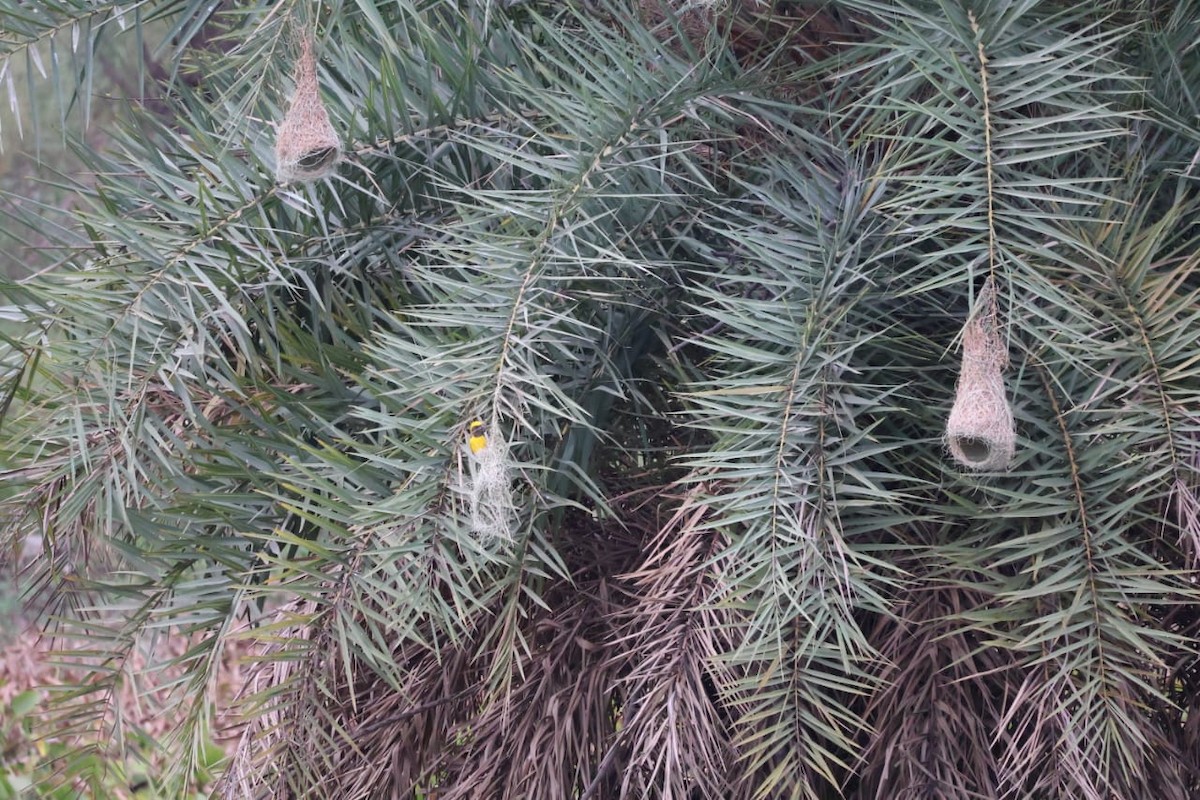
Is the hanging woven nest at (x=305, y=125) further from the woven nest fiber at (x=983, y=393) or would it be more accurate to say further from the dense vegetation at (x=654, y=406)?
the woven nest fiber at (x=983, y=393)

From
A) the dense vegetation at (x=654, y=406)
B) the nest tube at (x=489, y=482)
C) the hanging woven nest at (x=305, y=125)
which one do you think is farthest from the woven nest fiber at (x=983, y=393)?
the hanging woven nest at (x=305, y=125)

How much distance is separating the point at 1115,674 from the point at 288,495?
0.71 metres

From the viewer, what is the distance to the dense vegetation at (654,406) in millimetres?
824

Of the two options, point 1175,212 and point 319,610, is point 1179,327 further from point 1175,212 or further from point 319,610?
point 319,610

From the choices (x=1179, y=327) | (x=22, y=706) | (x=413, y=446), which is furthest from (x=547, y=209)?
(x=22, y=706)

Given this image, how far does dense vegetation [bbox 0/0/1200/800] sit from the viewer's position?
82 centimetres

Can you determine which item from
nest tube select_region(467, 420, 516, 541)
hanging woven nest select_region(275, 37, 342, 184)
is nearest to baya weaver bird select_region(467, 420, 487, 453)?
nest tube select_region(467, 420, 516, 541)

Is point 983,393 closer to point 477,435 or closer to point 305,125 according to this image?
point 477,435

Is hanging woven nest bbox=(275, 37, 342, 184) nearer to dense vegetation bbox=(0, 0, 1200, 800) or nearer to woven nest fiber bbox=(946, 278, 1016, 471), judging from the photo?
dense vegetation bbox=(0, 0, 1200, 800)

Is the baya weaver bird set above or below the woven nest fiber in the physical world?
above

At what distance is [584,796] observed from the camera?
0.96m

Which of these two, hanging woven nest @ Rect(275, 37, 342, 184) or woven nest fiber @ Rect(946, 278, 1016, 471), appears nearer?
woven nest fiber @ Rect(946, 278, 1016, 471)

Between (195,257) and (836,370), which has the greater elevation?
(195,257)

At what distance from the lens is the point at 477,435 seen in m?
0.81
